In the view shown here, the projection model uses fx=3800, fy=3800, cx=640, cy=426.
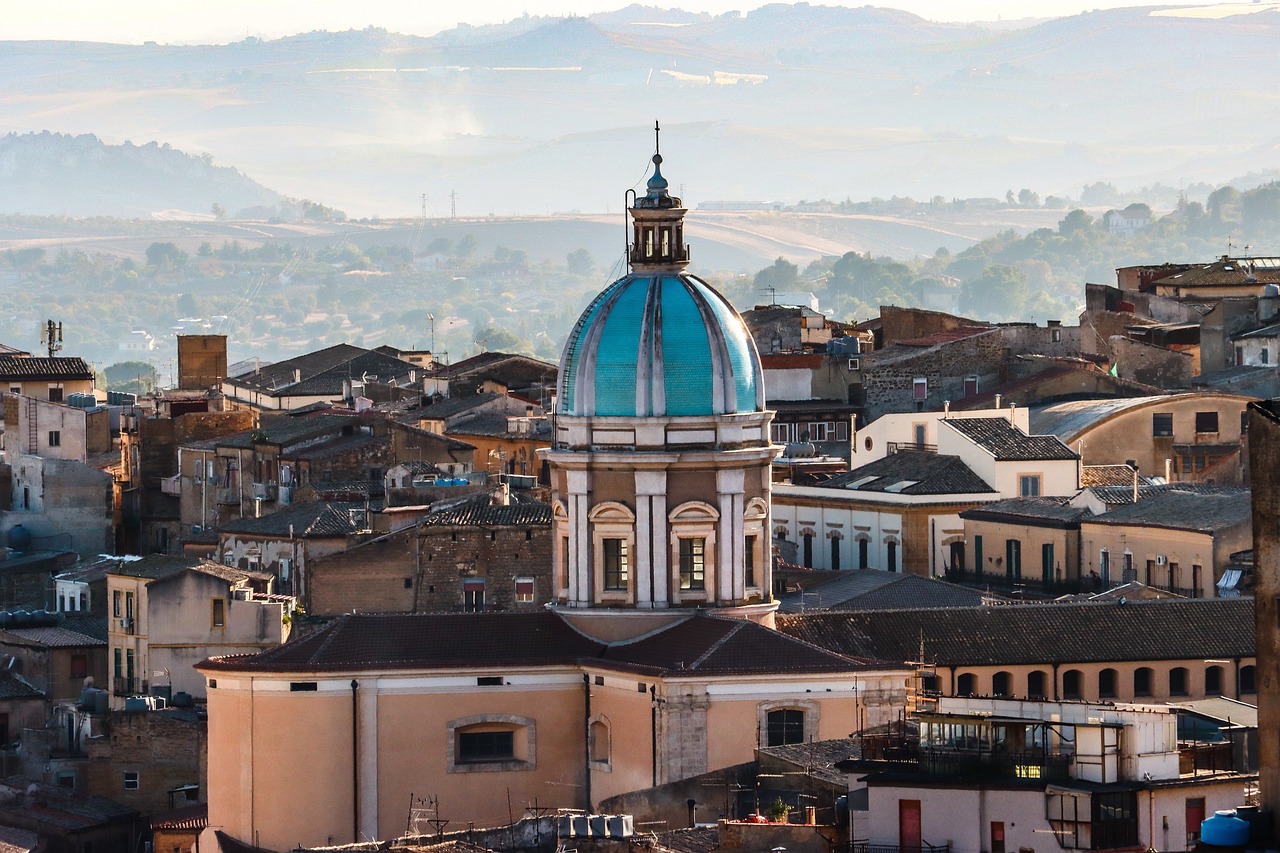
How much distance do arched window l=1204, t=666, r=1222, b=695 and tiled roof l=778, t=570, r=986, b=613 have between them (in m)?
6.13

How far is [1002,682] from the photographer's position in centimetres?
6062

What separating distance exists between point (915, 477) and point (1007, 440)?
2751 millimetres

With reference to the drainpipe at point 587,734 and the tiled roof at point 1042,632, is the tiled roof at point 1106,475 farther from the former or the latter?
the drainpipe at point 587,734

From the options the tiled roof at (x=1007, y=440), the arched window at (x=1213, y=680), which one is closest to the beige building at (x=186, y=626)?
the tiled roof at (x=1007, y=440)

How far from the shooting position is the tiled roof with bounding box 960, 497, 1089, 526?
76.2 metres

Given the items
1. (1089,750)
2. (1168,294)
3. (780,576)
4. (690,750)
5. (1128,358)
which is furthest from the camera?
(1168,294)

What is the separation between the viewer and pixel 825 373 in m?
98.6

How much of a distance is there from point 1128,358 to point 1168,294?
43.9ft

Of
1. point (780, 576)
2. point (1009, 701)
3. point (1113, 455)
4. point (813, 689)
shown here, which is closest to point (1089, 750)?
point (1009, 701)

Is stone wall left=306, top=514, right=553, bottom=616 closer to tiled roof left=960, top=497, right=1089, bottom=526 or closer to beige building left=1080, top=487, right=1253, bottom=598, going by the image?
tiled roof left=960, top=497, right=1089, bottom=526

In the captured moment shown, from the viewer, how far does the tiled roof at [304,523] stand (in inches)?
3105

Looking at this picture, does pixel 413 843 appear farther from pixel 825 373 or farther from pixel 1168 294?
pixel 1168 294

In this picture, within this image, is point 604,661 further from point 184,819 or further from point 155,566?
point 155,566

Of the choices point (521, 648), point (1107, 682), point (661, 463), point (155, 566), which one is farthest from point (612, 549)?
point (155, 566)
